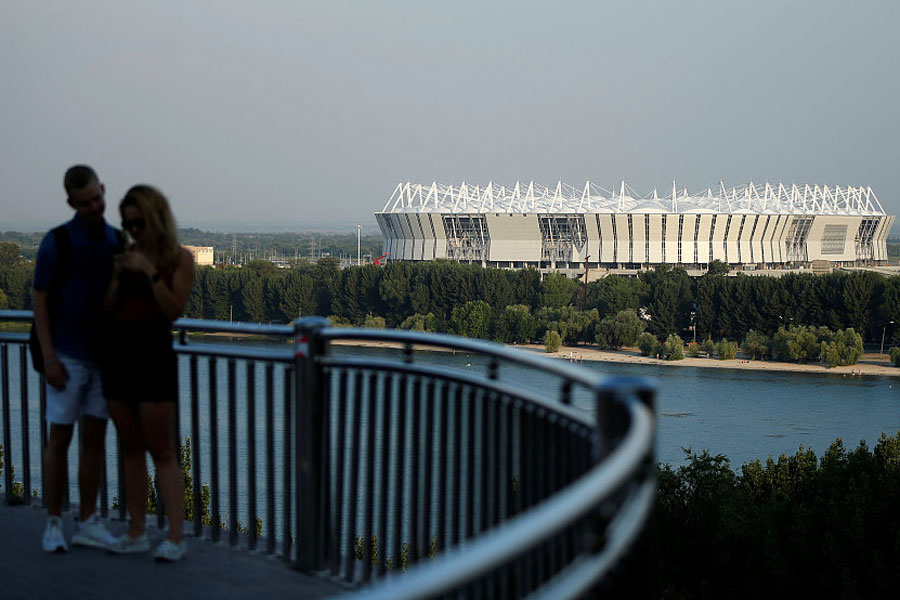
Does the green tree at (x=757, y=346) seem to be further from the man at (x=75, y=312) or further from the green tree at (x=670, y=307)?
the man at (x=75, y=312)

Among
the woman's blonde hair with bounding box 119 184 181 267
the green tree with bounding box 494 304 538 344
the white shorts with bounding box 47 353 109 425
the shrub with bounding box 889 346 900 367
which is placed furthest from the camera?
the green tree with bounding box 494 304 538 344

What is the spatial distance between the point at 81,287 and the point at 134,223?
0.39 metres

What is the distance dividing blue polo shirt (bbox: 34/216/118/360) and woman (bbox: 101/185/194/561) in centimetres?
13

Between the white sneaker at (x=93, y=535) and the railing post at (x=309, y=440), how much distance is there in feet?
2.17

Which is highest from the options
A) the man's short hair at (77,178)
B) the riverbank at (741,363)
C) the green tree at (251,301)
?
the man's short hair at (77,178)

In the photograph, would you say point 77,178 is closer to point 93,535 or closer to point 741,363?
point 93,535

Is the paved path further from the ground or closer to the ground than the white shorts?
closer to the ground

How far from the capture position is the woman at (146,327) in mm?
3221

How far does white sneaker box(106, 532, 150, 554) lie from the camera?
143 inches

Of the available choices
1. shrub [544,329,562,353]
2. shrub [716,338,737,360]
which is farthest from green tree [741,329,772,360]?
shrub [544,329,562,353]

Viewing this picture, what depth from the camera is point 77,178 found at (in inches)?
132

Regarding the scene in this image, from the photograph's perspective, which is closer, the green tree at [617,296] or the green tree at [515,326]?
the green tree at [515,326]

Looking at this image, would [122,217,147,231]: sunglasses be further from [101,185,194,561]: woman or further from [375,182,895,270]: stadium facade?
[375,182,895,270]: stadium facade

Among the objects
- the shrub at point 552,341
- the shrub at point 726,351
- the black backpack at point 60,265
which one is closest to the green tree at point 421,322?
the shrub at point 552,341
